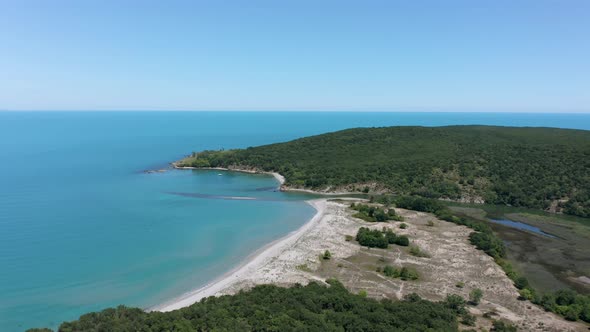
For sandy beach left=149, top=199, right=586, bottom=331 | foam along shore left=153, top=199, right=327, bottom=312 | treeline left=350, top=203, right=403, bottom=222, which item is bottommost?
foam along shore left=153, top=199, right=327, bottom=312

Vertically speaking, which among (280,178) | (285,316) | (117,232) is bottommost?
(117,232)

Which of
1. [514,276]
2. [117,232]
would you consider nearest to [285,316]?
[514,276]

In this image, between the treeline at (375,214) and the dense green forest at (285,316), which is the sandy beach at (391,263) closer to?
the treeline at (375,214)

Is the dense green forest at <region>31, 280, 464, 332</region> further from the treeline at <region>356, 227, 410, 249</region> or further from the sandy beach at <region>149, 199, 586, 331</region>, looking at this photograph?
the treeline at <region>356, 227, 410, 249</region>

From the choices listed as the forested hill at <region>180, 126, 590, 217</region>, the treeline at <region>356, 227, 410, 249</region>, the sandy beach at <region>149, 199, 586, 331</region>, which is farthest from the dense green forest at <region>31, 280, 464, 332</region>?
the forested hill at <region>180, 126, 590, 217</region>

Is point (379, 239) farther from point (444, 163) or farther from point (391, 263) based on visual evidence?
point (444, 163)

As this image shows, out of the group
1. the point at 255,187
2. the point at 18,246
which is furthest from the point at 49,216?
the point at 255,187

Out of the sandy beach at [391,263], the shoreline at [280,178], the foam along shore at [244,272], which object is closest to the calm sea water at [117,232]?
the foam along shore at [244,272]

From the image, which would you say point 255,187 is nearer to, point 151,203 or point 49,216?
point 151,203
